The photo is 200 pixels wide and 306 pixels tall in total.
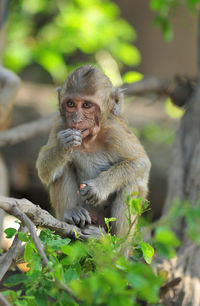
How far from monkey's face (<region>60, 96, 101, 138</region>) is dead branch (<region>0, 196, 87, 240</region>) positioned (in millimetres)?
1293

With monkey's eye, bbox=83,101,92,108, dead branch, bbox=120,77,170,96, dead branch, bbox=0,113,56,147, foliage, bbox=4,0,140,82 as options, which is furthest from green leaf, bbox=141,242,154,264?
foliage, bbox=4,0,140,82

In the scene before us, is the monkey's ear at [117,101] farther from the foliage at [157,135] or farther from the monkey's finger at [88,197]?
the foliage at [157,135]

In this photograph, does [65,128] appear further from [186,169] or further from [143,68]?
[143,68]

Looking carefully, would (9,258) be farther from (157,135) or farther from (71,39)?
(71,39)

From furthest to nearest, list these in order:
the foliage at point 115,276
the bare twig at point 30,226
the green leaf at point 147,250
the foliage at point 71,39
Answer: the foliage at point 71,39 < the green leaf at point 147,250 < the bare twig at point 30,226 < the foliage at point 115,276

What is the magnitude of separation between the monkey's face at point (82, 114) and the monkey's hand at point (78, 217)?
0.82m

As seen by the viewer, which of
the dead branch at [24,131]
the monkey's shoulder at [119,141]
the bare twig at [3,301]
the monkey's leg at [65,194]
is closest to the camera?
the bare twig at [3,301]

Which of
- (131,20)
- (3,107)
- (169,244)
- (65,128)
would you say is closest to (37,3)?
(131,20)

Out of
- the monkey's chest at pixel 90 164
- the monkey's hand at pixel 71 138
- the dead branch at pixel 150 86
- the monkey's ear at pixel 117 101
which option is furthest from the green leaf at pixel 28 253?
the dead branch at pixel 150 86

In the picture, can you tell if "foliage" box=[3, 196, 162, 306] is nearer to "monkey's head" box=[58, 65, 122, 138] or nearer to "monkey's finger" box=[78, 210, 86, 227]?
"monkey's finger" box=[78, 210, 86, 227]

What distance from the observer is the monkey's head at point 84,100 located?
507cm

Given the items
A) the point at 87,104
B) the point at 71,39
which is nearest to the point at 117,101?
the point at 87,104

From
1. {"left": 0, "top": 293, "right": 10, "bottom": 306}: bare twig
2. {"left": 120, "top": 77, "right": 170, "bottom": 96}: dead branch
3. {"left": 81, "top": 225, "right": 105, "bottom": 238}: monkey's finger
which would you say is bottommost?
{"left": 81, "top": 225, "right": 105, "bottom": 238}: monkey's finger

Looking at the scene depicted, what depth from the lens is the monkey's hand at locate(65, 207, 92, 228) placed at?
506 centimetres
